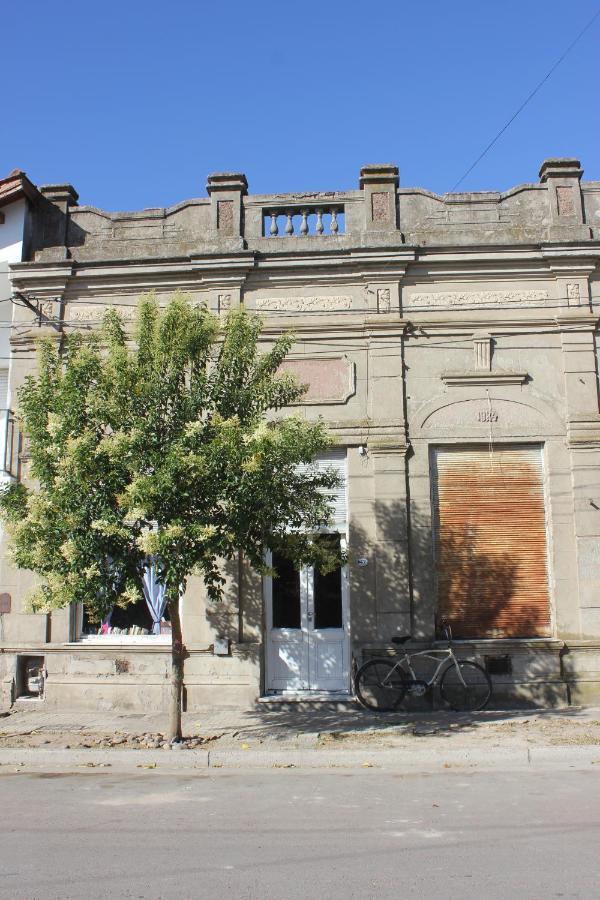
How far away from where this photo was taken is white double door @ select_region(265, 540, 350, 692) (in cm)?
1144

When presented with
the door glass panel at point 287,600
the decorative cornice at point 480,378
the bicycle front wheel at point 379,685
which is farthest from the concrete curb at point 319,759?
the decorative cornice at point 480,378

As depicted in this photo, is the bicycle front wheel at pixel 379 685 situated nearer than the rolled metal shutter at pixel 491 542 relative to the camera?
Yes

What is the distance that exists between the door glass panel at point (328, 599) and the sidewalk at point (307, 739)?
1.28m

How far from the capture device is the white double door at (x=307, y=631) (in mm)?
11438

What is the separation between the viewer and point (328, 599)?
11648mm

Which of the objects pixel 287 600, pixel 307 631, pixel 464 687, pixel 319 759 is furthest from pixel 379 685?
pixel 319 759

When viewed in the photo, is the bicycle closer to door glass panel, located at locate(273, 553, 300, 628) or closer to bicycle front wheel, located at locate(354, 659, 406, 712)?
bicycle front wheel, located at locate(354, 659, 406, 712)

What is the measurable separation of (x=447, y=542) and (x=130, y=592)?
16.8 ft

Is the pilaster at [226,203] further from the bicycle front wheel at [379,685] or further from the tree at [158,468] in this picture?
the bicycle front wheel at [379,685]

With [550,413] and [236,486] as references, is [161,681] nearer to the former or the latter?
[236,486]

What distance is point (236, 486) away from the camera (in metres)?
8.43

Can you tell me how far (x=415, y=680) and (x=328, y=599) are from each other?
Answer: 174 cm

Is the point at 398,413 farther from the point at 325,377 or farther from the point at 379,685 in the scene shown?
the point at 379,685

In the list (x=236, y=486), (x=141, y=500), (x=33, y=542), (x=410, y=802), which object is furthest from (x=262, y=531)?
(x=410, y=802)
